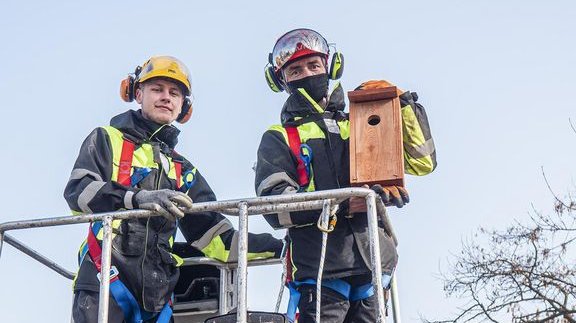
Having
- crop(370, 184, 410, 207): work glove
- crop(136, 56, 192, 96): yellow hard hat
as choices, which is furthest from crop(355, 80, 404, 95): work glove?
crop(136, 56, 192, 96): yellow hard hat

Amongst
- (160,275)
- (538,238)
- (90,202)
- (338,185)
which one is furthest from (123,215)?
(538,238)

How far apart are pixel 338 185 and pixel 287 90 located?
92 cm

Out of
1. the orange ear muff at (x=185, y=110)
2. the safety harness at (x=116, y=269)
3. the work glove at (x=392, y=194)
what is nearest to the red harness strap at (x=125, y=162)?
the safety harness at (x=116, y=269)

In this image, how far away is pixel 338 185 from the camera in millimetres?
5082

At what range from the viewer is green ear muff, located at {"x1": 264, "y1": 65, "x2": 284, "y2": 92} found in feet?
19.0

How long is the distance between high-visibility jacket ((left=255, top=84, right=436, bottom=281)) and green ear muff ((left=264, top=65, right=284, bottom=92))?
34 centimetres

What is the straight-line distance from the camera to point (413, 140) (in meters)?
5.12

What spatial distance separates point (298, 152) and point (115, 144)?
1.16 metres

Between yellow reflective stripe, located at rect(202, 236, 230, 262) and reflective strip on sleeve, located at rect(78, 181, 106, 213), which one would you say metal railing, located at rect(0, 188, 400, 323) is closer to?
reflective strip on sleeve, located at rect(78, 181, 106, 213)

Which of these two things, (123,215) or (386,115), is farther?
(386,115)

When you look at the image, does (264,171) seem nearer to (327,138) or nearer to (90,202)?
(327,138)

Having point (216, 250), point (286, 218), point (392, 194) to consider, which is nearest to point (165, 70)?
point (216, 250)

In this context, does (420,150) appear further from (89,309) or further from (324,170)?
(89,309)

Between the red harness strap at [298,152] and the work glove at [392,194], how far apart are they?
1.83ft
